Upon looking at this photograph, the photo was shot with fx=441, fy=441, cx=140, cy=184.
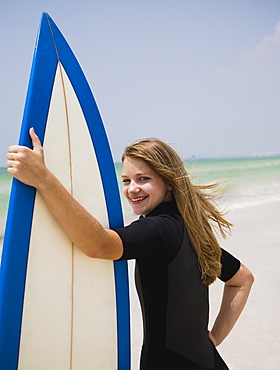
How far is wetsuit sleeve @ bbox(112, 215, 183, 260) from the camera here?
1.39m

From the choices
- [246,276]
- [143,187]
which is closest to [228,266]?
[246,276]

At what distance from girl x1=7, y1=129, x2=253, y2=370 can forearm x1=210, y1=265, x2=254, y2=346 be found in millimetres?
204

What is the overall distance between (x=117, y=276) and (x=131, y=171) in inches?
17.1

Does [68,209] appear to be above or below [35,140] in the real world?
below

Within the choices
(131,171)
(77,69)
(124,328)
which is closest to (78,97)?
(77,69)

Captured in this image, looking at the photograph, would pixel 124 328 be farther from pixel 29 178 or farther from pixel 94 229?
pixel 29 178

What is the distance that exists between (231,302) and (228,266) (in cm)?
20

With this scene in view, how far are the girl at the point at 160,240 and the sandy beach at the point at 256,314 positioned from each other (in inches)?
55.8

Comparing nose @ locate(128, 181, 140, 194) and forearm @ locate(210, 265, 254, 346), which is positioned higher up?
nose @ locate(128, 181, 140, 194)

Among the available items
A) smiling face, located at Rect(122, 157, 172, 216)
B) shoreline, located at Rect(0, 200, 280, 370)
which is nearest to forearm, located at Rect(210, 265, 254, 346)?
smiling face, located at Rect(122, 157, 172, 216)

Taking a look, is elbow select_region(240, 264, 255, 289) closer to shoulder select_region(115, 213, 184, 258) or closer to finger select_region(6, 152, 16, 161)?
shoulder select_region(115, 213, 184, 258)

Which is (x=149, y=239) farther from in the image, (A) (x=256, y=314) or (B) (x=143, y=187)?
(A) (x=256, y=314)

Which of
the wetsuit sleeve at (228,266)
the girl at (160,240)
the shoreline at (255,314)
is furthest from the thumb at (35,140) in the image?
the shoreline at (255,314)

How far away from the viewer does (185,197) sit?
→ 5.34ft
